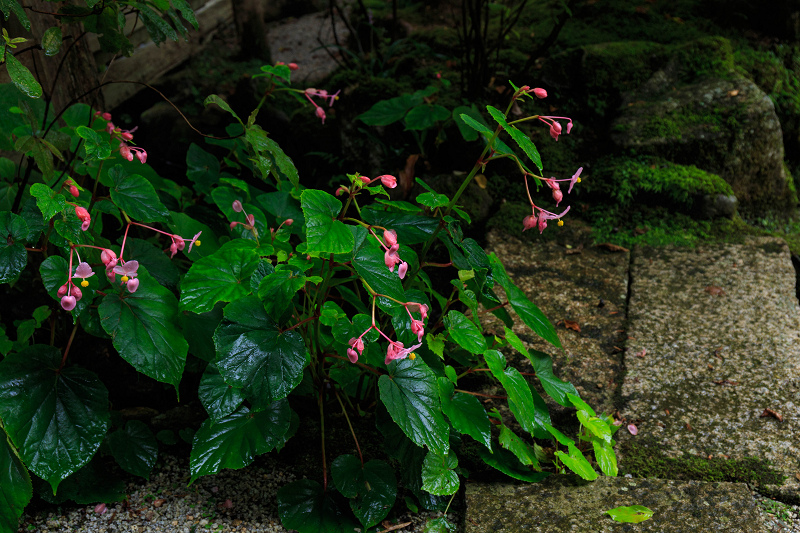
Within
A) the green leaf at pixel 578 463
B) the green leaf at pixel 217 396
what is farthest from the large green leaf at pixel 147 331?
the green leaf at pixel 578 463

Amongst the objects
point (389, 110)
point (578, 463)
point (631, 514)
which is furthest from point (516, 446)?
point (389, 110)

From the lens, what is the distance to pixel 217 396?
135 cm

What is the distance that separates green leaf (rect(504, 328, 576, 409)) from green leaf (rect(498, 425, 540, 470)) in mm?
162

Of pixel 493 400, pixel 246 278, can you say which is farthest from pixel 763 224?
pixel 246 278

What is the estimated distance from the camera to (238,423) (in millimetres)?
1443

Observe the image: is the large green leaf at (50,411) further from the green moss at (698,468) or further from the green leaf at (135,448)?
the green moss at (698,468)

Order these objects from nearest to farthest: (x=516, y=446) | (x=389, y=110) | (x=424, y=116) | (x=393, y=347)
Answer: (x=393, y=347)
(x=516, y=446)
(x=424, y=116)
(x=389, y=110)

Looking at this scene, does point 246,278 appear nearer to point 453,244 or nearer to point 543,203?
point 453,244

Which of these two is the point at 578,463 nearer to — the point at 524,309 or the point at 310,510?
the point at 524,309


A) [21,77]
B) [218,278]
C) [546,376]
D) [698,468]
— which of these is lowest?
[698,468]

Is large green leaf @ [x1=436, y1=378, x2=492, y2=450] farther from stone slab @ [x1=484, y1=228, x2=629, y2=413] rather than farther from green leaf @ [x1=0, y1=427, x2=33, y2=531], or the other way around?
green leaf @ [x1=0, y1=427, x2=33, y2=531]

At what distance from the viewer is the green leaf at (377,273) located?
1.23 metres

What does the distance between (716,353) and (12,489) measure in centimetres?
210

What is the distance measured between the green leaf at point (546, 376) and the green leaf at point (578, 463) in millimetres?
142
